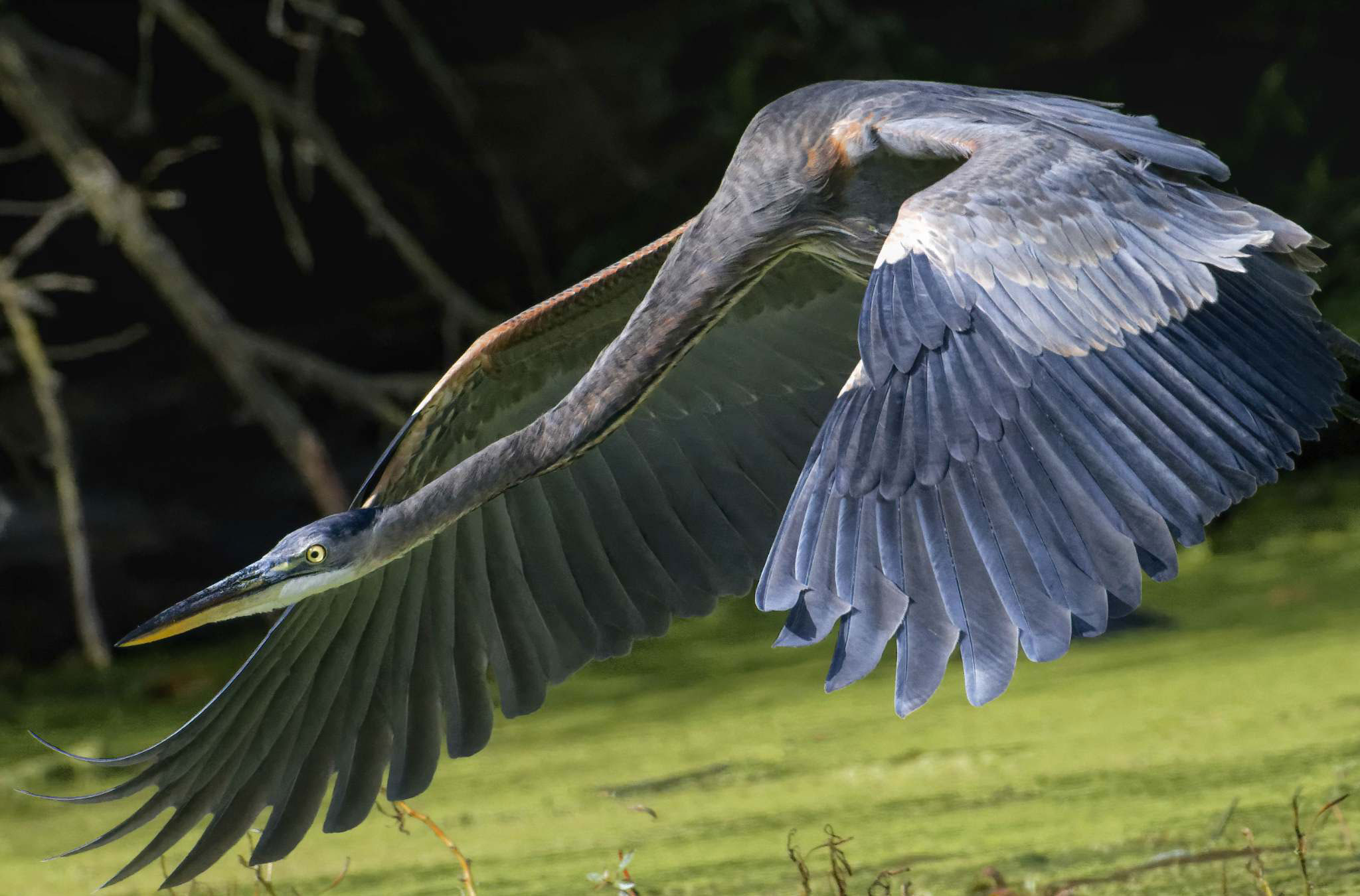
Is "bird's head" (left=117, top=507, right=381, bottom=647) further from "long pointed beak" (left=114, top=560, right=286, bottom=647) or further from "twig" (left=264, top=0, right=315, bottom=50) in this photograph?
"twig" (left=264, top=0, right=315, bottom=50)

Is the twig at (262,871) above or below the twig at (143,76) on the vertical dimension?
below

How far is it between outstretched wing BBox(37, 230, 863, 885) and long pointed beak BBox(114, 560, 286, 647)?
27cm

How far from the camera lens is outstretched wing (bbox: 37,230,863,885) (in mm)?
3006

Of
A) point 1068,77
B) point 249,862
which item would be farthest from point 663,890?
point 1068,77

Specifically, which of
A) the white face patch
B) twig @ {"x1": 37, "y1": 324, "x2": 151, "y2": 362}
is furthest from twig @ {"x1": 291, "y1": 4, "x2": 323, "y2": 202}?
the white face patch

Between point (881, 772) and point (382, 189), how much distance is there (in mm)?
4142

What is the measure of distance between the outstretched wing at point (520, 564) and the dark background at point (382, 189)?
10.5 ft

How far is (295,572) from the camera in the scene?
275cm

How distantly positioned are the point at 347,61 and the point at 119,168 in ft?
3.22

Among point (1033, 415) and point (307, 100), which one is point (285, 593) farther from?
point (307, 100)

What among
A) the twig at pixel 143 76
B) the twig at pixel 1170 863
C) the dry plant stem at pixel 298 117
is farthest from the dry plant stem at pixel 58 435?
the twig at pixel 1170 863

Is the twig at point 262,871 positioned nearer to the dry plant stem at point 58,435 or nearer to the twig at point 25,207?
the dry plant stem at point 58,435

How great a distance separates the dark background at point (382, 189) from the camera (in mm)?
6711

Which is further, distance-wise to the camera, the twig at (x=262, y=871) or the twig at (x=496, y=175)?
the twig at (x=496, y=175)
